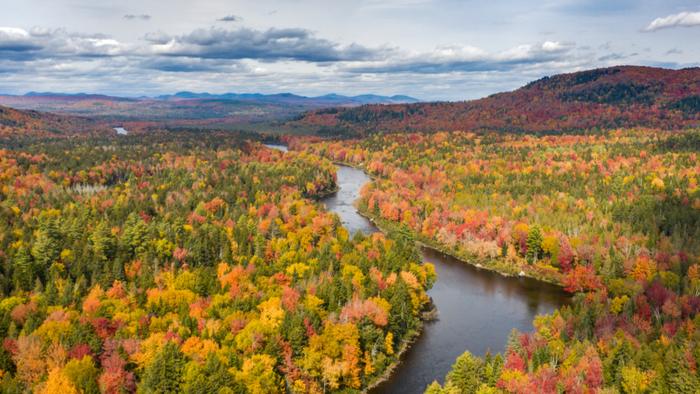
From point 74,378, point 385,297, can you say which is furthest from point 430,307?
point 74,378

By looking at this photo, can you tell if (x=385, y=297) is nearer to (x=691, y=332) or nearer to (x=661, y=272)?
(x=691, y=332)

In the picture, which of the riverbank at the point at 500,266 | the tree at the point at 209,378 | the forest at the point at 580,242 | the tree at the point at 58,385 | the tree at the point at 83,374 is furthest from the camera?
the riverbank at the point at 500,266

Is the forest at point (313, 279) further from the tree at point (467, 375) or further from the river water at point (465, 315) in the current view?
the river water at point (465, 315)

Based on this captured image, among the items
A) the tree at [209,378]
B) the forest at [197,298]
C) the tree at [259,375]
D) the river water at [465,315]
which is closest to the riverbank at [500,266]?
the river water at [465,315]

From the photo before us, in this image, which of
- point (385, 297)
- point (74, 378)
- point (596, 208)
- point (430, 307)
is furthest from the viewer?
point (596, 208)

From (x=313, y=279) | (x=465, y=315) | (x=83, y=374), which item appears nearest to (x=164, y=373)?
(x=83, y=374)

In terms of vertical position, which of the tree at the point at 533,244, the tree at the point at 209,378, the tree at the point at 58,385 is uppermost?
the tree at the point at 58,385
